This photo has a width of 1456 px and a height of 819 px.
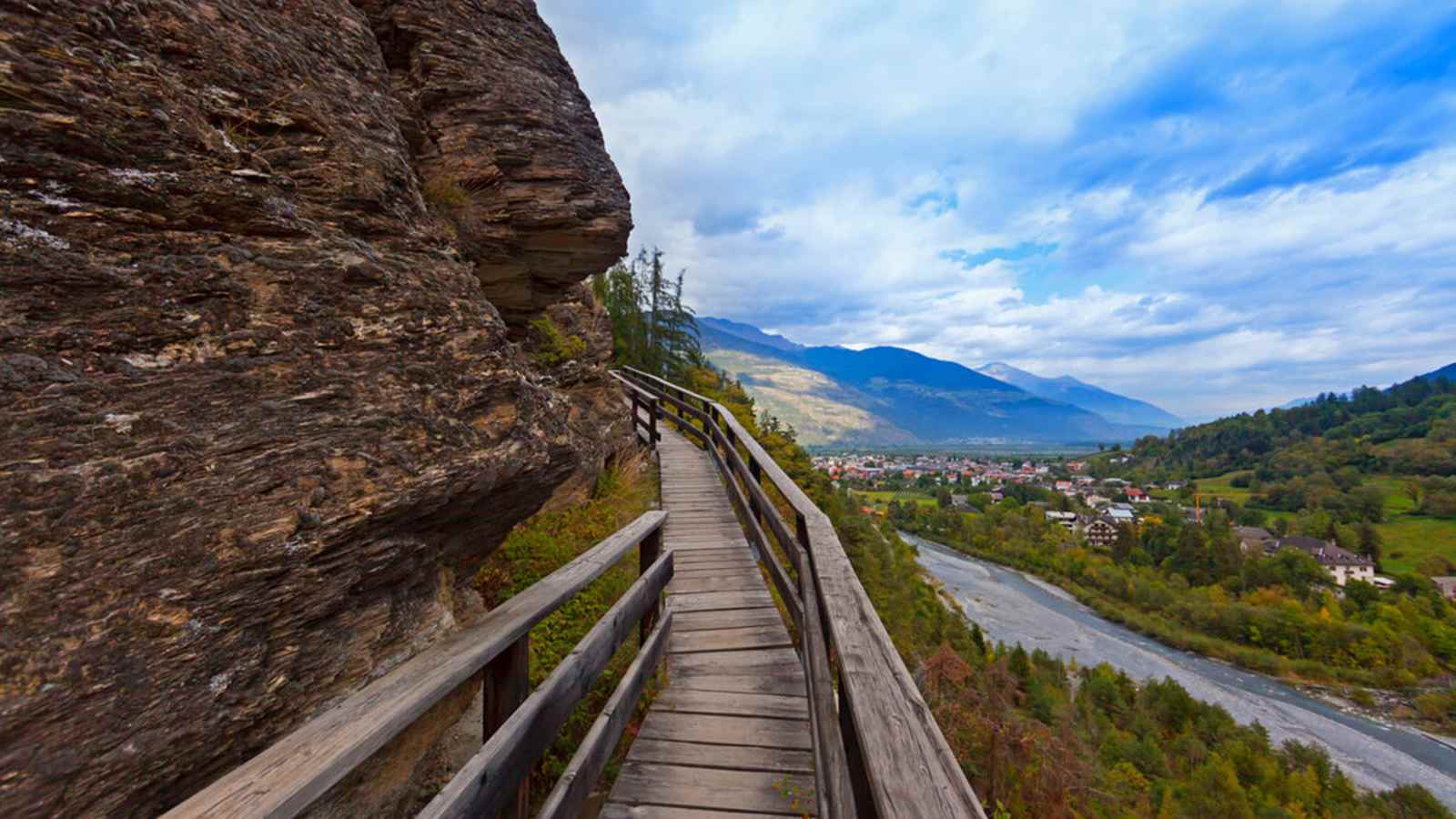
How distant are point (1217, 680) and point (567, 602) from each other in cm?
7597

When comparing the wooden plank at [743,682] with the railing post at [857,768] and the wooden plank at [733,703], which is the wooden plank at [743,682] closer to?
the wooden plank at [733,703]

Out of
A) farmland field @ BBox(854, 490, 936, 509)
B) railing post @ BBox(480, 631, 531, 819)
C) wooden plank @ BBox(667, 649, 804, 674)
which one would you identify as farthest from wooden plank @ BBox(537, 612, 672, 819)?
farmland field @ BBox(854, 490, 936, 509)

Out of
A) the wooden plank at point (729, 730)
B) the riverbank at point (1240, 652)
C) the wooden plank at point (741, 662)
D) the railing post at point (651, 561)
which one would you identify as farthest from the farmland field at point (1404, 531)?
the railing post at point (651, 561)

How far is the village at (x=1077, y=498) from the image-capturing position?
3132 inches

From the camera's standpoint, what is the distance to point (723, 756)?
3100 mm

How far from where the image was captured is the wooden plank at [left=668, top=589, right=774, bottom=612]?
16.4 feet

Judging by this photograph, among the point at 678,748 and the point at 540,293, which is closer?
the point at 678,748

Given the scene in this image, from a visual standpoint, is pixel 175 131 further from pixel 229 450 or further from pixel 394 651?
pixel 394 651

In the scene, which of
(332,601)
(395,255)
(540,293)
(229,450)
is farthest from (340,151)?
(540,293)

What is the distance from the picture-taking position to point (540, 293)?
7172 mm

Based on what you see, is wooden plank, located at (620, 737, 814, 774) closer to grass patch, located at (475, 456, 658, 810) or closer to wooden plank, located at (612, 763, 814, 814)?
wooden plank, located at (612, 763, 814, 814)

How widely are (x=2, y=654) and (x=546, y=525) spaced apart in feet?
15.9

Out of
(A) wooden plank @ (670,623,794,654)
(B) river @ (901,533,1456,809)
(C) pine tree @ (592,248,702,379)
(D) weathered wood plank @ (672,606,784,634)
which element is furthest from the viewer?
(B) river @ (901,533,1456,809)

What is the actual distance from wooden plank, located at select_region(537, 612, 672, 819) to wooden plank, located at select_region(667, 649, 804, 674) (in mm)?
830
